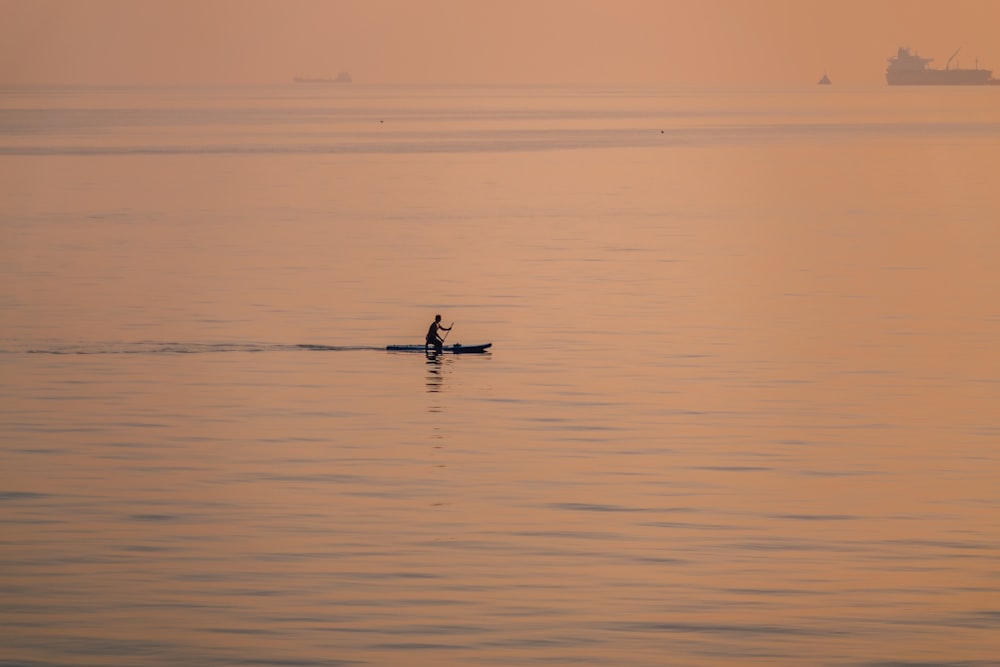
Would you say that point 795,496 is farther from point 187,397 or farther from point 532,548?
point 187,397

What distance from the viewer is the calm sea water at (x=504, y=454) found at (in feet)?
90.6

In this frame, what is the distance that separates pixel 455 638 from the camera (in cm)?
2681

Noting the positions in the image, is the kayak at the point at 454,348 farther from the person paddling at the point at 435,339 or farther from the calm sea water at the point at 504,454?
the calm sea water at the point at 504,454

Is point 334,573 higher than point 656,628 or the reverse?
higher

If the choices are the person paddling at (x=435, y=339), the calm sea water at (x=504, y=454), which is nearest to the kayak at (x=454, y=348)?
the person paddling at (x=435, y=339)

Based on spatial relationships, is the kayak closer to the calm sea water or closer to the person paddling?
the person paddling

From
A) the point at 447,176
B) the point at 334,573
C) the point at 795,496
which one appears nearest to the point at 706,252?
the point at 795,496

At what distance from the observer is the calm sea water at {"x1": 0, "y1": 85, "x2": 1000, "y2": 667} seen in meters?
27.6

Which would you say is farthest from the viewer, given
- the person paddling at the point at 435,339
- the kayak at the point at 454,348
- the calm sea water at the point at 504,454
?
the kayak at the point at 454,348

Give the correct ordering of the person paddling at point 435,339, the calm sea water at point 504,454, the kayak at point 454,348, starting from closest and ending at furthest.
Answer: the calm sea water at point 504,454 → the person paddling at point 435,339 → the kayak at point 454,348

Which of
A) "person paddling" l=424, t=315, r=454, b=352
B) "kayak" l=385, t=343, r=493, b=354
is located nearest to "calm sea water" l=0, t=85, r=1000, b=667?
"kayak" l=385, t=343, r=493, b=354

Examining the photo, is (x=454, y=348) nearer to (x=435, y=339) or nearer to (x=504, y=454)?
(x=435, y=339)

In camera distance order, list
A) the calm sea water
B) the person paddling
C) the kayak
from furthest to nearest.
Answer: the kayak < the person paddling < the calm sea water

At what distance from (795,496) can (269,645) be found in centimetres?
1217
